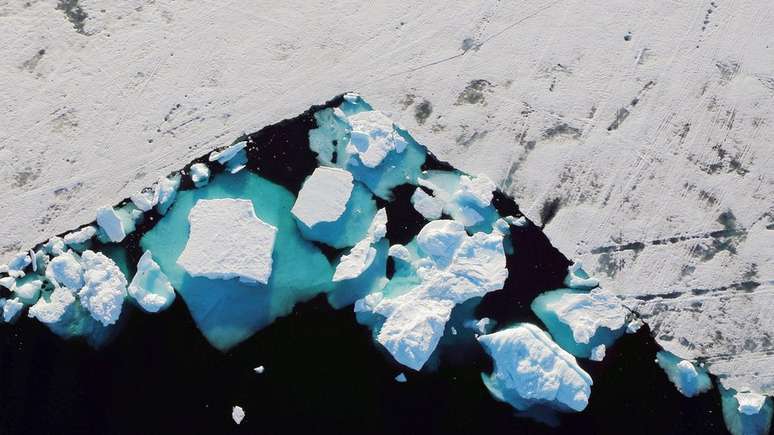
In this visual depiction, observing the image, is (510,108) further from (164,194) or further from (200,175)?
(164,194)

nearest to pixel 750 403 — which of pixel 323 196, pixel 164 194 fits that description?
pixel 323 196

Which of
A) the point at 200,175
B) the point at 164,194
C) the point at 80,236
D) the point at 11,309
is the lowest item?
the point at 11,309

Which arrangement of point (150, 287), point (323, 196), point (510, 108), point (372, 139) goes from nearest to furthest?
point (150, 287) → point (323, 196) → point (372, 139) → point (510, 108)

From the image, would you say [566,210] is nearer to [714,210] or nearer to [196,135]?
[714,210]

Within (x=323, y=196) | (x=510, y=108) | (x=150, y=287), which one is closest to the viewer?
(x=150, y=287)

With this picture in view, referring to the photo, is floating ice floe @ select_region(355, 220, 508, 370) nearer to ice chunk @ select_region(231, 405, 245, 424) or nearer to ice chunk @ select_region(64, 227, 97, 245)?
ice chunk @ select_region(231, 405, 245, 424)

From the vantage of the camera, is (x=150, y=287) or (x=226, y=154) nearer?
(x=150, y=287)
